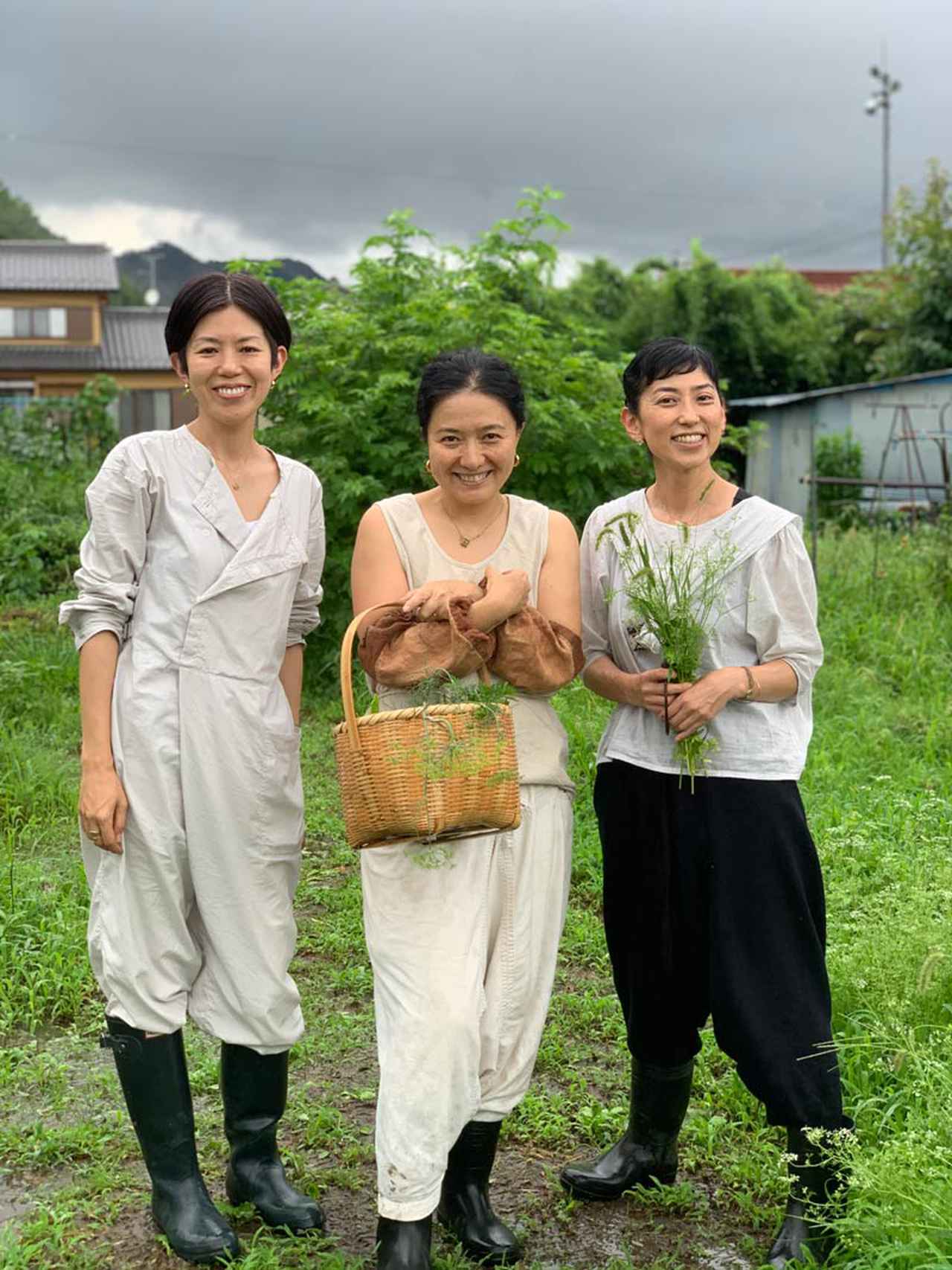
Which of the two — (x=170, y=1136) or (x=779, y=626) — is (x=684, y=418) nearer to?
(x=779, y=626)

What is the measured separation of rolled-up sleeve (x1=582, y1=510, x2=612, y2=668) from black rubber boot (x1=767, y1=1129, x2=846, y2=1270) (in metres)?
1.08

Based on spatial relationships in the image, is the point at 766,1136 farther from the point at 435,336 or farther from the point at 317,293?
the point at 317,293

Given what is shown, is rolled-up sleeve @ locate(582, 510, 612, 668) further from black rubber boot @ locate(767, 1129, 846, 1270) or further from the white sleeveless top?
black rubber boot @ locate(767, 1129, 846, 1270)

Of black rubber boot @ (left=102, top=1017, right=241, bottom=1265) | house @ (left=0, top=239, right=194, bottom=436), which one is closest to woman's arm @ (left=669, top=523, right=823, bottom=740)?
black rubber boot @ (left=102, top=1017, right=241, bottom=1265)

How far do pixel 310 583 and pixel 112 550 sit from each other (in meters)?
0.46

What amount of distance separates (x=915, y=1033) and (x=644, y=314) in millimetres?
26242

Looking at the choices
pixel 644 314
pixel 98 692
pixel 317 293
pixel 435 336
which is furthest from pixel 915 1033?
pixel 644 314

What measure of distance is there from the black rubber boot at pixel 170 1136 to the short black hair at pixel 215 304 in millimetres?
1418

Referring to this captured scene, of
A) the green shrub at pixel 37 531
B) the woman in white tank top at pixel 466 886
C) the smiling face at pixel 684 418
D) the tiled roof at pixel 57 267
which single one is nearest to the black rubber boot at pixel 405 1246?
the woman in white tank top at pixel 466 886

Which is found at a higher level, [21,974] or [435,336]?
[435,336]

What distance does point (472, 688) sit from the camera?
281cm

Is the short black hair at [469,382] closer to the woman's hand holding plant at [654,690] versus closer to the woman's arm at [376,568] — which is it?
the woman's arm at [376,568]

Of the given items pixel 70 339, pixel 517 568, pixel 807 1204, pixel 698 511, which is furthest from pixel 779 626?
pixel 70 339

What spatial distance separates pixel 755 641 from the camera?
298cm
